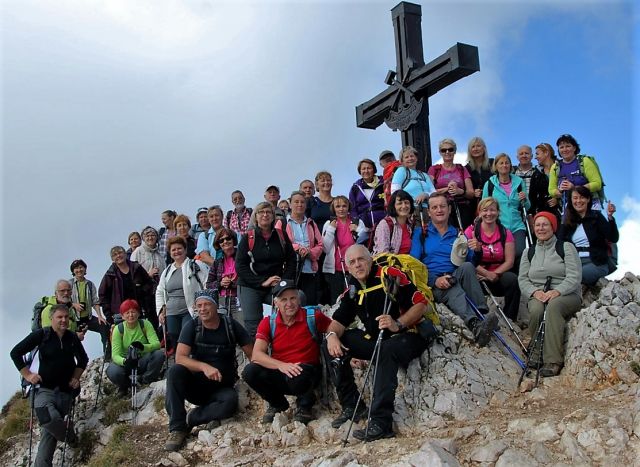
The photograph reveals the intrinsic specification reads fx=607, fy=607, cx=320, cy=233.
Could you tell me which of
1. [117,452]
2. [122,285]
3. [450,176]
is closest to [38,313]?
[122,285]

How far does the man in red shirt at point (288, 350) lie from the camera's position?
778 centimetres

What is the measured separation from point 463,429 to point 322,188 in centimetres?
575

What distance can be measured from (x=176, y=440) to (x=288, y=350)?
79.4 inches

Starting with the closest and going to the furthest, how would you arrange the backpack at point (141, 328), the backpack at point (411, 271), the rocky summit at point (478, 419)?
1. the rocky summit at point (478, 419)
2. the backpack at point (411, 271)
3. the backpack at point (141, 328)

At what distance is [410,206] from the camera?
29.6ft

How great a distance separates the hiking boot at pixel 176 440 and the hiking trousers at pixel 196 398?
52 millimetres

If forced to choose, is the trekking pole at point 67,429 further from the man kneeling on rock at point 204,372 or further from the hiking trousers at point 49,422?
the man kneeling on rock at point 204,372

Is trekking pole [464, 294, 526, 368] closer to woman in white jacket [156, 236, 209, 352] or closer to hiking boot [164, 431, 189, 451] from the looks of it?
hiking boot [164, 431, 189, 451]

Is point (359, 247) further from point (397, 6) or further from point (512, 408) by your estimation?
point (397, 6)

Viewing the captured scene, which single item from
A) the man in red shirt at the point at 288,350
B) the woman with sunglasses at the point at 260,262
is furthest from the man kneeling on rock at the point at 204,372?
the woman with sunglasses at the point at 260,262

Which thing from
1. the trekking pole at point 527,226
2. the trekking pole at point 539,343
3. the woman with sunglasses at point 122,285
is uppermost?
the trekking pole at point 527,226

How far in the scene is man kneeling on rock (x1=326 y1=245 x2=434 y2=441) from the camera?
686cm

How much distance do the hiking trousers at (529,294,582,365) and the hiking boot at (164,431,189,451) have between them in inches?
192

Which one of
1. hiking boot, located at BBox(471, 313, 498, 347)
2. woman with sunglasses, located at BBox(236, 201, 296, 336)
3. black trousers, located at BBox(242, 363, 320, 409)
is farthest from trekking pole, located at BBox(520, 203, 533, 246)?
black trousers, located at BBox(242, 363, 320, 409)
